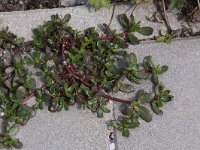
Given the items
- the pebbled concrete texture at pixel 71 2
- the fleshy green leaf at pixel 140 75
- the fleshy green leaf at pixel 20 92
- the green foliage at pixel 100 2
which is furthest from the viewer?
the pebbled concrete texture at pixel 71 2

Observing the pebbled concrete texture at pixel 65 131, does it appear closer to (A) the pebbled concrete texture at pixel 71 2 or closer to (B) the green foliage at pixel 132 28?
(B) the green foliage at pixel 132 28

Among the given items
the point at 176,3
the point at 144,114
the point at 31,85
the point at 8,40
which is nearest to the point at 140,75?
the point at 144,114

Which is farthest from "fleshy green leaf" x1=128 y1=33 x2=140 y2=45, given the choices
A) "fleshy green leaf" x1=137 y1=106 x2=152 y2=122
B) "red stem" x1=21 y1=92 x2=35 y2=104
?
"red stem" x1=21 y1=92 x2=35 y2=104

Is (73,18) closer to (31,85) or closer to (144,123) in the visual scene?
(31,85)

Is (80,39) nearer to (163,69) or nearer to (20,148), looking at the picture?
(163,69)

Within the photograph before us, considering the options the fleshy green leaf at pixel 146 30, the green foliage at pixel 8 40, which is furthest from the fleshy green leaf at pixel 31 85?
the fleshy green leaf at pixel 146 30

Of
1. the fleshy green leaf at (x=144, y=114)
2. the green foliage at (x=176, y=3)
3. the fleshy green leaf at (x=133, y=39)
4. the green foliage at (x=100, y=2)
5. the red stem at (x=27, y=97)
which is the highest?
the green foliage at (x=176, y=3)

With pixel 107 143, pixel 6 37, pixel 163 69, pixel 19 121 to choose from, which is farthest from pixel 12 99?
pixel 163 69

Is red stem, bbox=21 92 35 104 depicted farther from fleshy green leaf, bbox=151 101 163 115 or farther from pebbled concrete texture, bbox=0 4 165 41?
fleshy green leaf, bbox=151 101 163 115
